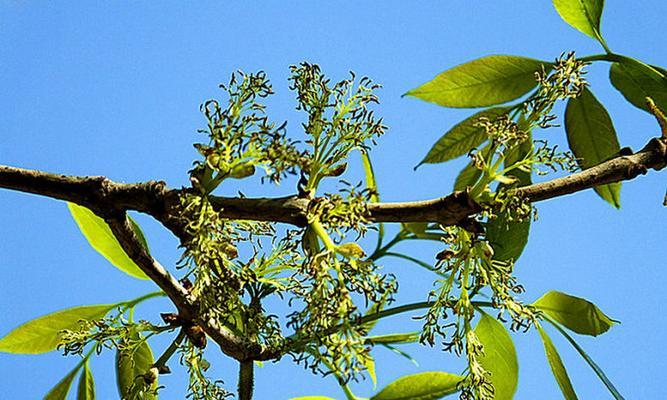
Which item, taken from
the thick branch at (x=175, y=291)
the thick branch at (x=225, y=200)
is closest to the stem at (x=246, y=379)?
the thick branch at (x=175, y=291)

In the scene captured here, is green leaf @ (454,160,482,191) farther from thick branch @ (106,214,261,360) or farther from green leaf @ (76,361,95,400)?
green leaf @ (76,361,95,400)

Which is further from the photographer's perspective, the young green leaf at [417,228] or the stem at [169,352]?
the young green leaf at [417,228]

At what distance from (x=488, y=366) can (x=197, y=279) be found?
0.90 ft

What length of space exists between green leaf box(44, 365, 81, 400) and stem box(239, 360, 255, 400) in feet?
0.79

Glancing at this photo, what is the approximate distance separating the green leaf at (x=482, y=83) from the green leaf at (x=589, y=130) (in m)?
0.05

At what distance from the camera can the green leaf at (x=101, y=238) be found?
75cm

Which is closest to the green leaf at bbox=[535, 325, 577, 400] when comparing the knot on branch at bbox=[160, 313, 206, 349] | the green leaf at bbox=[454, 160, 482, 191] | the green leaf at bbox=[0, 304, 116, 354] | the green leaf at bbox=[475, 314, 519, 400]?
the green leaf at bbox=[475, 314, 519, 400]

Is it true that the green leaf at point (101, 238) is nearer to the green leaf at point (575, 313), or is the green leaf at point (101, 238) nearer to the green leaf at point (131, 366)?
the green leaf at point (131, 366)

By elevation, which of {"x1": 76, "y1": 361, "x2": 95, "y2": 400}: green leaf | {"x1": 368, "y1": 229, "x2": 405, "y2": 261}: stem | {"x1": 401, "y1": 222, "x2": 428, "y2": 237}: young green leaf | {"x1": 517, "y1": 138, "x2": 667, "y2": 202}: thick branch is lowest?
{"x1": 517, "y1": 138, "x2": 667, "y2": 202}: thick branch

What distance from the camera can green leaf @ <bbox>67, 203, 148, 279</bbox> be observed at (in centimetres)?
75

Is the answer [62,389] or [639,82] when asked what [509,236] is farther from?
[62,389]

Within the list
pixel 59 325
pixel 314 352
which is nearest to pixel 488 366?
pixel 314 352

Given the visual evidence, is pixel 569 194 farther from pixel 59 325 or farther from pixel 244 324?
pixel 59 325

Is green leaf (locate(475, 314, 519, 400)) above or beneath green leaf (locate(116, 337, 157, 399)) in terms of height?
beneath
